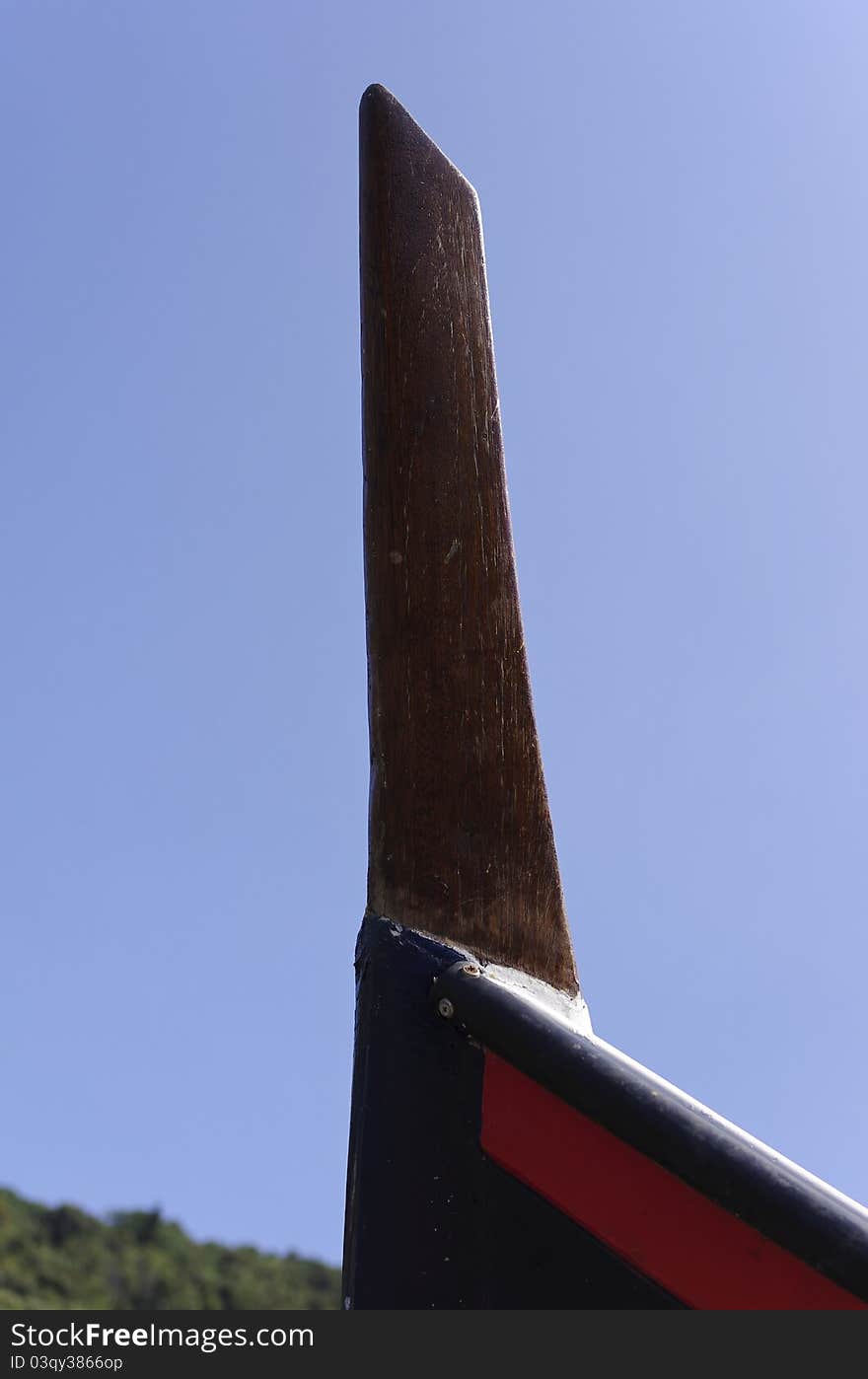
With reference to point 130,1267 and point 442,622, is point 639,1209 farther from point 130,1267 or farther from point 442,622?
point 130,1267

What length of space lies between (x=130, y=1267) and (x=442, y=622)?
107 feet

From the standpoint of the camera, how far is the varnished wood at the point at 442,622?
1.25 meters

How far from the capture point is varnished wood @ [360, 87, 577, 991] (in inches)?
49.4

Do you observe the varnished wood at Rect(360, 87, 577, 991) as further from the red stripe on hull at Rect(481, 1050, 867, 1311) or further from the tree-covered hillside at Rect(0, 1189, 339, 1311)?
the tree-covered hillside at Rect(0, 1189, 339, 1311)

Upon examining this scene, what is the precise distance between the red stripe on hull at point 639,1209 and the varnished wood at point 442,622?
178mm

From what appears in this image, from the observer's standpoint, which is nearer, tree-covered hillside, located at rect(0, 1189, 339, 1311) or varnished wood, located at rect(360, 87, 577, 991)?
varnished wood, located at rect(360, 87, 577, 991)

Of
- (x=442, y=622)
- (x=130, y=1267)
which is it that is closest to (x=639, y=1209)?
(x=442, y=622)

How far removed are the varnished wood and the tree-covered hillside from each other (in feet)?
90.9

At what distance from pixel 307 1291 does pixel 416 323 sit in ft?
115

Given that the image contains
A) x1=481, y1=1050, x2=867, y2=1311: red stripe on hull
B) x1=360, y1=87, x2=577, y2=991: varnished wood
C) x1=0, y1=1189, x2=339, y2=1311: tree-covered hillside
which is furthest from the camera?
x1=0, y1=1189, x2=339, y2=1311: tree-covered hillside

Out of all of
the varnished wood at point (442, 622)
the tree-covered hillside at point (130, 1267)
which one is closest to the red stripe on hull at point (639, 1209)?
the varnished wood at point (442, 622)

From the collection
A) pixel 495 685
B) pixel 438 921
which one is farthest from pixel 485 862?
pixel 495 685

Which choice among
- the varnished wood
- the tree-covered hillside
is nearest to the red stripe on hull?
the varnished wood

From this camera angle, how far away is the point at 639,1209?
3.46ft
